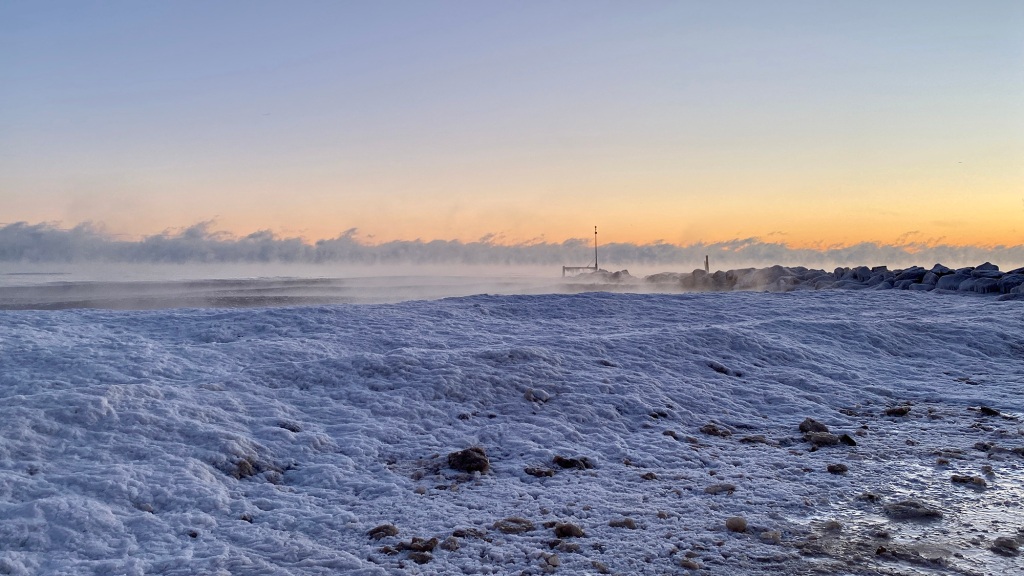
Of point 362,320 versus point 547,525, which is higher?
point 362,320

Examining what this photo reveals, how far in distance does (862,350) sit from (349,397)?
303 inches

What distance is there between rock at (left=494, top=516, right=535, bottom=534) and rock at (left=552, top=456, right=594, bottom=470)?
3.96 ft

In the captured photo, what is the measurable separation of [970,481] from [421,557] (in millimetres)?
3951

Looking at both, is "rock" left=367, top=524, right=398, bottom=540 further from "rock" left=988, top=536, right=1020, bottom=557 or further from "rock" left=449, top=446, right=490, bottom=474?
"rock" left=988, top=536, right=1020, bottom=557

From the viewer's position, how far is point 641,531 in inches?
165

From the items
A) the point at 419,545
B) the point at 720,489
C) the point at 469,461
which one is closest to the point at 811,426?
the point at 720,489

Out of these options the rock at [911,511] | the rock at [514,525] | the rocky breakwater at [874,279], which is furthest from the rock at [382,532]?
the rocky breakwater at [874,279]

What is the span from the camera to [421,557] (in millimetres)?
3799

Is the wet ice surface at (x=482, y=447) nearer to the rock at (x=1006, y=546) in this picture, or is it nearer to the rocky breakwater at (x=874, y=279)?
the rock at (x=1006, y=546)

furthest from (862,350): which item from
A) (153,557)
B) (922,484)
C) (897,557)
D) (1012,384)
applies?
(153,557)

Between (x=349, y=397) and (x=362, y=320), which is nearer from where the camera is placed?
(x=349, y=397)

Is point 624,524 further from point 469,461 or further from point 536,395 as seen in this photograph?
point 536,395

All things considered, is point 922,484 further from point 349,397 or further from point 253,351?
point 253,351

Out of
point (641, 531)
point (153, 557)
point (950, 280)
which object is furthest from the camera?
point (950, 280)
